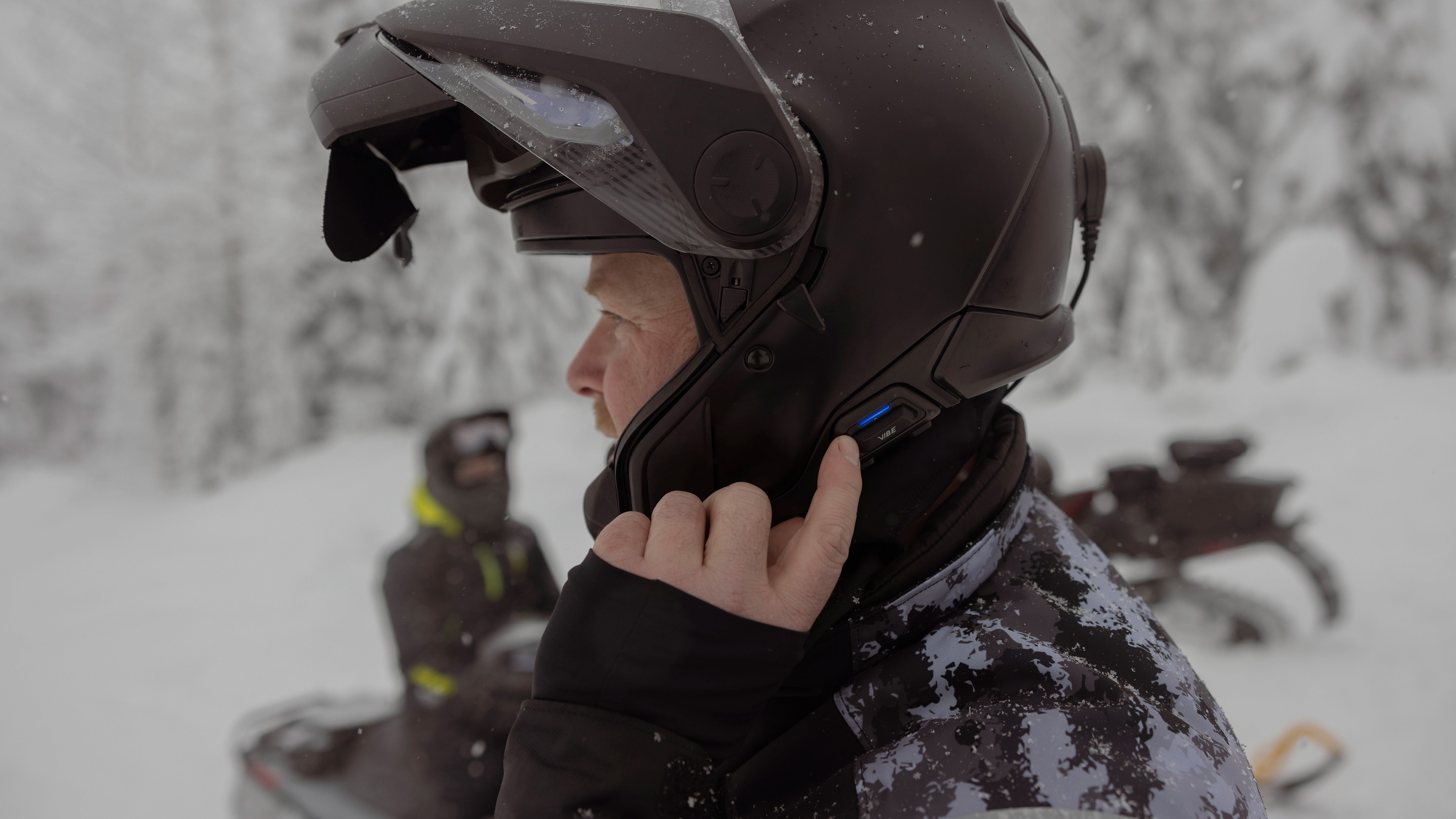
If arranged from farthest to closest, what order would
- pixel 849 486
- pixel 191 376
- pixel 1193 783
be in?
pixel 191 376 → pixel 849 486 → pixel 1193 783

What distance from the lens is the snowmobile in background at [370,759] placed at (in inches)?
116

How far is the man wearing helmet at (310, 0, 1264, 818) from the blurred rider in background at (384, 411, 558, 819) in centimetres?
212

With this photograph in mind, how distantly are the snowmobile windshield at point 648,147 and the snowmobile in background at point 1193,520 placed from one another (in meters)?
3.82

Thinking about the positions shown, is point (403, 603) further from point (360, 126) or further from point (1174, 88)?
point (1174, 88)

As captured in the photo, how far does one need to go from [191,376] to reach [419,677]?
13.1 m

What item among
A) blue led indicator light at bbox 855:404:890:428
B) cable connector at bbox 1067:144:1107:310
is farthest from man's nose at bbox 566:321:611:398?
cable connector at bbox 1067:144:1107:310

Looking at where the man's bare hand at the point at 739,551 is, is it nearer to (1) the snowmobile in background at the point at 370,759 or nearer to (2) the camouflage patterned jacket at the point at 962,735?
(2) the camouflage patterned jacket at the point at 962,735

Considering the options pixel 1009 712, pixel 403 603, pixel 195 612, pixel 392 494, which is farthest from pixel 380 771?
pixel 392 494

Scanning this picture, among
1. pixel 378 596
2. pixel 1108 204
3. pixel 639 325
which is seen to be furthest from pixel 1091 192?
pixel 1108 204

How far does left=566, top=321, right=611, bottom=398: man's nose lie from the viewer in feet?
4.22

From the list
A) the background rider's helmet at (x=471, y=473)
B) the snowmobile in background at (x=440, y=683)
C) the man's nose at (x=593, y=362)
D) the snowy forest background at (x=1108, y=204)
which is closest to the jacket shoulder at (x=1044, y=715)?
the man's nose at (x=593, y=362)

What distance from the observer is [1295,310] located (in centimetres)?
1066

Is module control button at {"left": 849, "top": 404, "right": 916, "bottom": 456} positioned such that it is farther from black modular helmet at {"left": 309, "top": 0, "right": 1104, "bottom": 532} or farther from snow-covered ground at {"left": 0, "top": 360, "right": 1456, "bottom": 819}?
snow-covered ground at {"left": 0, "top": 360, "right": 1456, "bottom": 819}

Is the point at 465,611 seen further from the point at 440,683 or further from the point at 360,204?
the point at 360,204
